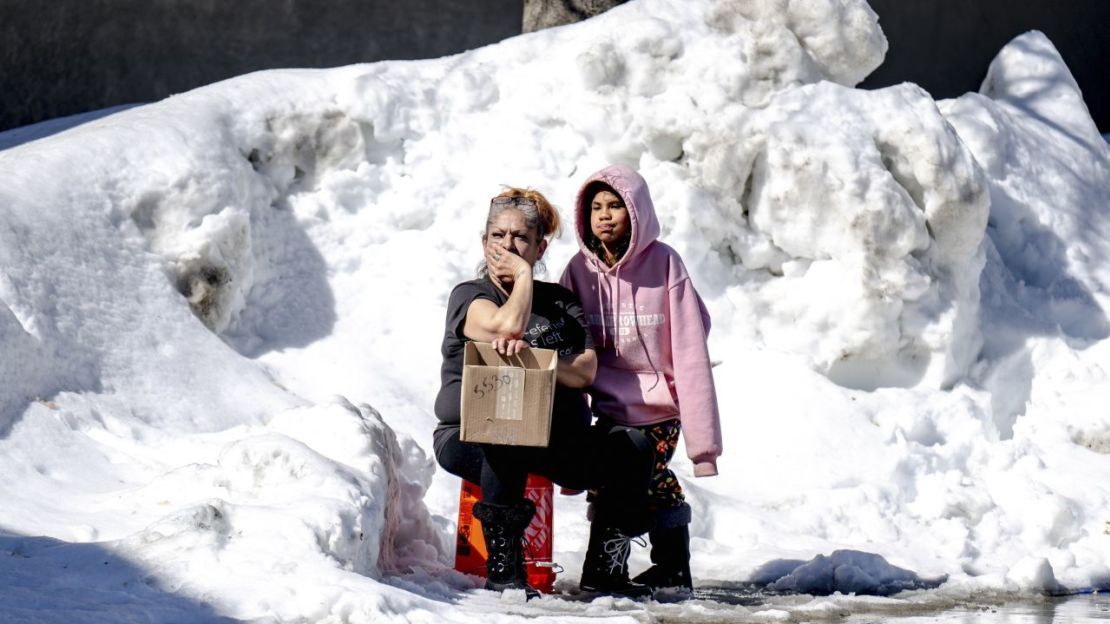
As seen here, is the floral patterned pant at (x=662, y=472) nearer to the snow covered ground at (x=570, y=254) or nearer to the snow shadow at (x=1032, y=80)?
the snow covered ground at (x=570, y=254)

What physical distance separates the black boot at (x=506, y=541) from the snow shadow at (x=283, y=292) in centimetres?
246

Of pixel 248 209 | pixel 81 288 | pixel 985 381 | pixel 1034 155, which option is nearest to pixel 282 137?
pixel 248 209

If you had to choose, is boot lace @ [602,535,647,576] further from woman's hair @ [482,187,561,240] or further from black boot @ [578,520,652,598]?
woman's hair @ [482,187,561,240]

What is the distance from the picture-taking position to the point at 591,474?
4324 millimetres

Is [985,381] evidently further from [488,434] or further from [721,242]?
[488,434]

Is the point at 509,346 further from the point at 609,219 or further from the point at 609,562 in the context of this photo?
the point at 609,562

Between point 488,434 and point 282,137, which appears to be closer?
point 488,434

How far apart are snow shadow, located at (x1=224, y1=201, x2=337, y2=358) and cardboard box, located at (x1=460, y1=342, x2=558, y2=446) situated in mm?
2589

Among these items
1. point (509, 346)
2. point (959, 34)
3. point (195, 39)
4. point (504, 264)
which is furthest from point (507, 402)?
point (959, 34)

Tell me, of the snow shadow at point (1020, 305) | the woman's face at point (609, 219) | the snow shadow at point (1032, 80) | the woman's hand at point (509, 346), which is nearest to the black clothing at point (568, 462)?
the woman's hand at point (509, 346)

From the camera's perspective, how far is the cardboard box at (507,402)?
13.1 feet

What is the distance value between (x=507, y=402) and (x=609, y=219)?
80cm

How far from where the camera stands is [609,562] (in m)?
4.50

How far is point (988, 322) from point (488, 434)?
4.36 m
